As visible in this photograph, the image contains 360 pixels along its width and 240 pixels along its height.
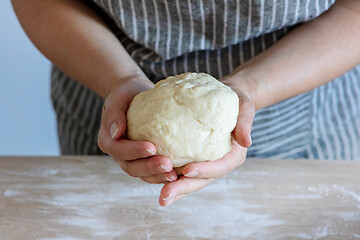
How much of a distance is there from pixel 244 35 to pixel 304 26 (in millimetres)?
166

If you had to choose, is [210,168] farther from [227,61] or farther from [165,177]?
[227,61]

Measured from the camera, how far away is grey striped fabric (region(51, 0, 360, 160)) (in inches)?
43.7

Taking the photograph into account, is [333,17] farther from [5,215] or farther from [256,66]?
[5,215]

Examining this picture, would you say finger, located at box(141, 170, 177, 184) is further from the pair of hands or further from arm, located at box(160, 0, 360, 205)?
arm, located at box(160, 0, 360, 205)

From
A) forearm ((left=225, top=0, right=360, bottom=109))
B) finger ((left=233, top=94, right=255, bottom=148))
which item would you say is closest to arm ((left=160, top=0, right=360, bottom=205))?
forearm ((left=225, top=0, right=360, bottom=109))

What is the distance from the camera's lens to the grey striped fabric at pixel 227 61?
111cm

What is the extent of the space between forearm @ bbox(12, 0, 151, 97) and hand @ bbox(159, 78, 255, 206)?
29 cm

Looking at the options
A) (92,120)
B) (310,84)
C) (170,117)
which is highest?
(170,117)

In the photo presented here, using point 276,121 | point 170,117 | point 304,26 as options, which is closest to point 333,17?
point 304,26

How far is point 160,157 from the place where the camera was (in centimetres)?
79

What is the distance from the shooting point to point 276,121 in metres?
1.29

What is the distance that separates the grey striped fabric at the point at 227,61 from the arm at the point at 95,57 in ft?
0.25

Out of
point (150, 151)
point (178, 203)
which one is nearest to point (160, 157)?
point (150, 151)

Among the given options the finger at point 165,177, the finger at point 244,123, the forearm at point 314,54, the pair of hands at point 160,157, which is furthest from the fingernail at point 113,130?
the forearm at point 314,54
